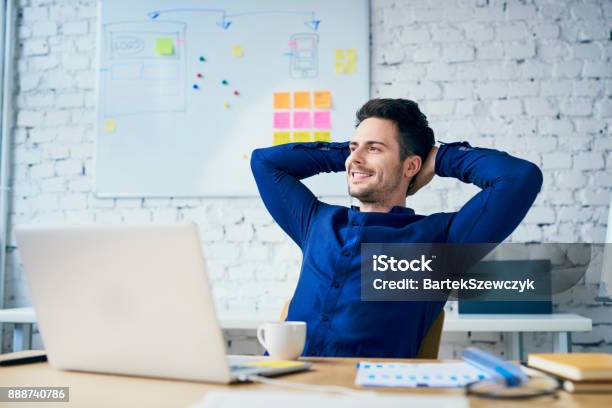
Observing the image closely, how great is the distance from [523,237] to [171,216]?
167 centimetres

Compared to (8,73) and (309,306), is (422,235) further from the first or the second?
(8,73)

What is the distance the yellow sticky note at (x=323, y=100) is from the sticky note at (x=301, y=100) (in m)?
0.04

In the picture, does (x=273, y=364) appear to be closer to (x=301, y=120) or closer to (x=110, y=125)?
(x=301, y=120)

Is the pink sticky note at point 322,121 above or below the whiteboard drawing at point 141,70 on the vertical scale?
below

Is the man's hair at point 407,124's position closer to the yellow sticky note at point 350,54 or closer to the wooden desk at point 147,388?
the wooden desk at point 147,388

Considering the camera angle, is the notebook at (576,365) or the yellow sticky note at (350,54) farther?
the yellow sticky note at (350,54)

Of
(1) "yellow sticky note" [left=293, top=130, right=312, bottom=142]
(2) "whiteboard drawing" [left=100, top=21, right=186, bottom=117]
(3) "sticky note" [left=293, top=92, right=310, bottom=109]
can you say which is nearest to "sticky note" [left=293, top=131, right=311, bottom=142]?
(1) "yellow sticky note" [left=293, top=130, right=312, bottom=142]

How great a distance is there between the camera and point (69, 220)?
322 centimetres

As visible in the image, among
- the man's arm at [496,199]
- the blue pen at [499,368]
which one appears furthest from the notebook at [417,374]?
the man's arm at [496,199]

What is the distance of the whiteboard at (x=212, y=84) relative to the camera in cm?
310

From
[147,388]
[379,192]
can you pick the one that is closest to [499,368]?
[147,388]

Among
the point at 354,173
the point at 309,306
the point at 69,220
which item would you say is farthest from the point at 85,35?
the point at 309,306

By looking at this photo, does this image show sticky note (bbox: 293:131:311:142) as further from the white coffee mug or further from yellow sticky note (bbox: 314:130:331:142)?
the white coffee mug

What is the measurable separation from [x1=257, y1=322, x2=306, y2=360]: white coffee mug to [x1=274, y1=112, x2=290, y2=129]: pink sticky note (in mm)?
2008
